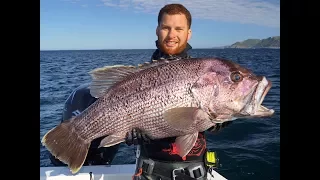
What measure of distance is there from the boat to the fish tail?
0.93 metres

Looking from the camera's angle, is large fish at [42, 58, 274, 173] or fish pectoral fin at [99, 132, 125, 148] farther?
fish pectoral fin at [99, 132, 125, 148]

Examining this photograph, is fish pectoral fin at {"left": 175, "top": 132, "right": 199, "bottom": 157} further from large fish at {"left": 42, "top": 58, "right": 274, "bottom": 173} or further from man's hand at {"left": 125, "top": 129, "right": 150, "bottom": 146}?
man's hand at {"left": 125, "top": 129, "right": 150, "bottom": 146}

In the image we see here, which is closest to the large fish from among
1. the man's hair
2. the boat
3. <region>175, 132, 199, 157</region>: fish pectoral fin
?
<region>175, 132, 199, 157</region>: fish pectoral fin

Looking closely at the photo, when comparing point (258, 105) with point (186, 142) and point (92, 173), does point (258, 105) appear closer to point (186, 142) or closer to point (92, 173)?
point (186, 142)

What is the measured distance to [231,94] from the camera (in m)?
1.72

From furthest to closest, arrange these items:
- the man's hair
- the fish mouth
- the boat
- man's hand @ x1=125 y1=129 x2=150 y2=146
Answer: the boat < the man's hair < man's hand @ x1=125 y1=129 x2=150 y2=146 < the fish mouth

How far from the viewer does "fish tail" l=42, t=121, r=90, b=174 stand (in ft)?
6.26

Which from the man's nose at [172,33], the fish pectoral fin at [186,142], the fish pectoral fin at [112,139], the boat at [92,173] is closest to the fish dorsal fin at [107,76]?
the fish pectoral fin at [112,139]

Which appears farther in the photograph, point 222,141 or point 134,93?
point 222,141
